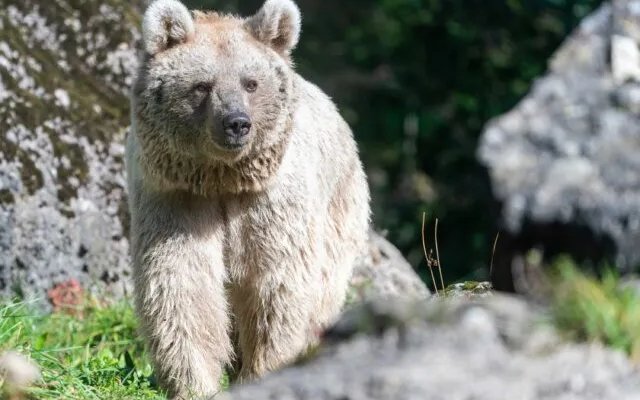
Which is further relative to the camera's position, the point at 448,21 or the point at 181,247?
the point at 448,21

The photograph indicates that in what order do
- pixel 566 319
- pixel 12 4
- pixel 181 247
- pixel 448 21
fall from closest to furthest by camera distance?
pixel 566 319 < pixel 181 247 < pixel 12 4 < pixel 448 21

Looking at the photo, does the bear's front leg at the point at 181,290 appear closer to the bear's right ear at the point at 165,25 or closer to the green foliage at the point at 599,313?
the bear's right ear at the point at 165,25

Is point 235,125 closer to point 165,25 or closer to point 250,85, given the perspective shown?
point 250,85

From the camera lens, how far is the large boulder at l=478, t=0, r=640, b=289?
4.23m

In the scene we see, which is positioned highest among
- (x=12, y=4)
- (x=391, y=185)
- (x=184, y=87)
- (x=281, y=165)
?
(x=12, y=4)

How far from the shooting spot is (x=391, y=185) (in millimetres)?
16469

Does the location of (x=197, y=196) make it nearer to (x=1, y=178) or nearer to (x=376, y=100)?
(x=1, y=178)

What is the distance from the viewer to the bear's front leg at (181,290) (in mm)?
7293

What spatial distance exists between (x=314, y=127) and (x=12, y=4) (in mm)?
3294

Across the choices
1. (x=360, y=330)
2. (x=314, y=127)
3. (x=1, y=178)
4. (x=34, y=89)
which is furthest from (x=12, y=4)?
(x=360, y=330)

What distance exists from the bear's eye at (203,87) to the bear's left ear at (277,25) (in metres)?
0.60

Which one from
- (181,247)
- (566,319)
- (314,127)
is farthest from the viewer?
(314,127)

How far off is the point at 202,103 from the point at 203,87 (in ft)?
0.31

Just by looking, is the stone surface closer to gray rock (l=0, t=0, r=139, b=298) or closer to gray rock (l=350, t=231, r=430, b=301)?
gray rock (l=0, t=0, r=139, b=298)
